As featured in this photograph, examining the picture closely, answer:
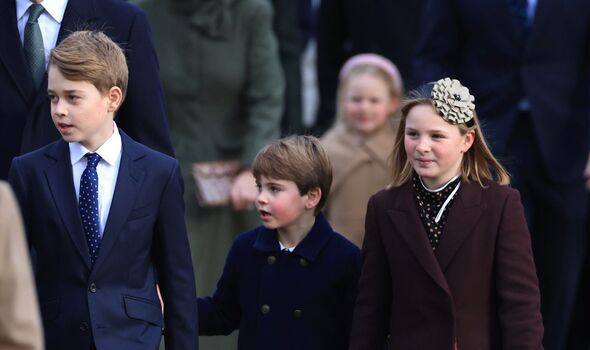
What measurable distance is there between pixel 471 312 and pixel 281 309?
0.75 meters

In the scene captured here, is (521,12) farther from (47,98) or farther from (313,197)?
(47,98)

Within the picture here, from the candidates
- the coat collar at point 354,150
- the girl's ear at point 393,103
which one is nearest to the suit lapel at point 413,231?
the coat collar at point 354,150

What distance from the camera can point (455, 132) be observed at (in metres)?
5.70

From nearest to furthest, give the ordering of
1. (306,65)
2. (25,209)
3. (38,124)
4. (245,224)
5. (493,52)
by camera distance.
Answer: (25,209)
(38,124)
(493,52)
(245,224)
(306,65)

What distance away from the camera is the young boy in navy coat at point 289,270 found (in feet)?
19.6

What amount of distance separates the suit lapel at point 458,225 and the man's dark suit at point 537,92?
183 centimetres

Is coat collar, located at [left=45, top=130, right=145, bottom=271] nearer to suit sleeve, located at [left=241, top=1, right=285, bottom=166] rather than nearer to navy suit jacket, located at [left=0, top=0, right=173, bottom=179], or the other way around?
navy suit jacket, located at [left=0, top=0, right=173, bottom=179]

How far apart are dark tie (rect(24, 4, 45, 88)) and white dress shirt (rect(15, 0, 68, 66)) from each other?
0.02 m

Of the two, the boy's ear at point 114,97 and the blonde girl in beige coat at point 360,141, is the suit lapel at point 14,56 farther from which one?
the blonde girl in beige coat at point 360,141

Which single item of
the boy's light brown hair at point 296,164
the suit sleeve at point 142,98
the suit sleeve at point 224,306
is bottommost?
the suit sleeve at point 224,306

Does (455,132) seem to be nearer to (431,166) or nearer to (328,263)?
(431,166)

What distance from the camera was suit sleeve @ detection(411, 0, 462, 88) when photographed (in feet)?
25.4

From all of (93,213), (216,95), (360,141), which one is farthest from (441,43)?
(93,213)

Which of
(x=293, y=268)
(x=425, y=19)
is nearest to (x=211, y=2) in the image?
(x=425, y=19)
